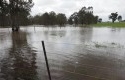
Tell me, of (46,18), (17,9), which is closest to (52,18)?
(46,18)

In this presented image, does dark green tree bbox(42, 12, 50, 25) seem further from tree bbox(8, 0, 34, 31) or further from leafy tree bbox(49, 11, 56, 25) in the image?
tree bbox(8, 0, 34, 31)

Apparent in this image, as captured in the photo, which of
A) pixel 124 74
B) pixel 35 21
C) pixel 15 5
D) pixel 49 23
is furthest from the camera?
pixel 35 21

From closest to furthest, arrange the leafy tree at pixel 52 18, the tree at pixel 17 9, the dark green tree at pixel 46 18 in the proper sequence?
the tree at pixel 17 9 < the dark green tree at pixel 46 18 < the leafy tree at pixel 52 18

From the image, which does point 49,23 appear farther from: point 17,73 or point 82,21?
point 17,73

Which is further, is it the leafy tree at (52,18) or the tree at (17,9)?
the leafy tree at (52,18)

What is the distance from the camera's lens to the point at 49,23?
126875mm

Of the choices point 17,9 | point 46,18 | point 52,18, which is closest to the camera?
point 17,9

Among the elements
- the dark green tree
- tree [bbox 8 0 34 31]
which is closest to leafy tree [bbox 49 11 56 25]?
the dark green tree

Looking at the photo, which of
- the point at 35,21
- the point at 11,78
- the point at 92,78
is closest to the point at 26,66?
the point at 11,78

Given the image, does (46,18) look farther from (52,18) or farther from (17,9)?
(17,9)

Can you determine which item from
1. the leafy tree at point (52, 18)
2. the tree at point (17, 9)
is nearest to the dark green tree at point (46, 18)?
the leafy tree at point (52, 18)

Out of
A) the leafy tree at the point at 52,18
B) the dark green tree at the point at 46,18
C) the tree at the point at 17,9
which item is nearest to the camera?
the tree at the point at 17,9

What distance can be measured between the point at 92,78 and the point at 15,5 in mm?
45988

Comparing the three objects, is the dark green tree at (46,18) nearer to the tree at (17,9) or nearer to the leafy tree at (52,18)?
the leafy tree at (52,18)
